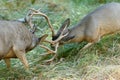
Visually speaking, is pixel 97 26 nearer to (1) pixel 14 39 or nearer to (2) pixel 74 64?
(2) pixel 74 64

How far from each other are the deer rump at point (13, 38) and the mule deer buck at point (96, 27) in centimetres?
108

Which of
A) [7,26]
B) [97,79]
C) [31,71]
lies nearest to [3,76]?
[31,71]

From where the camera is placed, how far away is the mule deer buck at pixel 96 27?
7.03 metres

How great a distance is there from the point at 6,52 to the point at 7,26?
347 mm

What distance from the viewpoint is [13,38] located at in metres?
5.61

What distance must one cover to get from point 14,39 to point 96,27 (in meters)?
1.92

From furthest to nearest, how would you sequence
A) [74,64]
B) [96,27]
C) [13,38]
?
[96,27]
[74,64]
[13,38]

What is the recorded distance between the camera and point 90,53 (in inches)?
280

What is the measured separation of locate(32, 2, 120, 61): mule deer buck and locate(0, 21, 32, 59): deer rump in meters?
1.08

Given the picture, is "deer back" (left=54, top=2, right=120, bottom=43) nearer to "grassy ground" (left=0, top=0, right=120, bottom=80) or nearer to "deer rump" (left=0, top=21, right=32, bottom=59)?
"grassy ground" (left=0, top=0, right=120, bottom=80)

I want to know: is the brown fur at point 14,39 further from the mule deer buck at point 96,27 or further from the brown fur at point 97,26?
the brown fur at point 97,26

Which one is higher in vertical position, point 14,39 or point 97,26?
point 14,39

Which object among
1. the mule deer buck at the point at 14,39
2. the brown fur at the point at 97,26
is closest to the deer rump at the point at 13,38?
the mule deer buck at the point at 14,39

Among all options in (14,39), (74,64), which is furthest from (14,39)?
(74,64)
